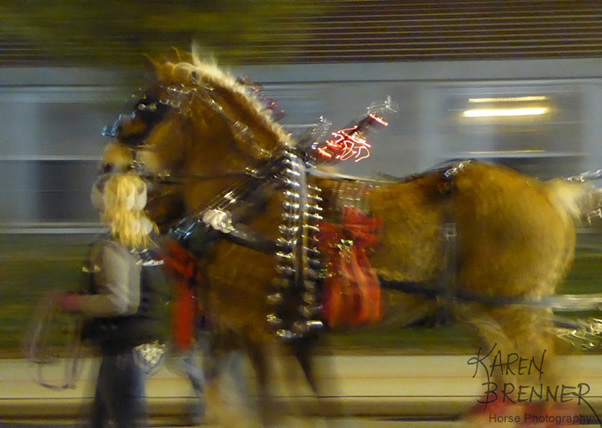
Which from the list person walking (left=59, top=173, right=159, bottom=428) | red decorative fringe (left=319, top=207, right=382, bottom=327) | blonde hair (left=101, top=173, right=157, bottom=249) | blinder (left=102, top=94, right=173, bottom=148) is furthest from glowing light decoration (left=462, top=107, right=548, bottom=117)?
blonde hair (left=101, top=173, right=157, bottom=249)

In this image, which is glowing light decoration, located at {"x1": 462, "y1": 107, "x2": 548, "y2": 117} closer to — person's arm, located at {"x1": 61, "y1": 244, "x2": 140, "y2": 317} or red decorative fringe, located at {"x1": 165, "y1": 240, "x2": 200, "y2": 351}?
red decorative fringe, located at {"x1": 165, "y1": 240, "x2": 200, "y2": 351}

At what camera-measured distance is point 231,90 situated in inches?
181

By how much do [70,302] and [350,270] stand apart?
1.43 metres

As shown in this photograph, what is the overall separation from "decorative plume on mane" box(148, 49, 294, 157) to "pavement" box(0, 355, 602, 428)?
1.34m

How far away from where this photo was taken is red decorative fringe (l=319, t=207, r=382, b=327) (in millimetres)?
4211

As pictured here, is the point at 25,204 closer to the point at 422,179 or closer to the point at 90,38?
the point at 90,38

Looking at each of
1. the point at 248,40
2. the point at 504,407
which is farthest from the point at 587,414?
the point at 248,40

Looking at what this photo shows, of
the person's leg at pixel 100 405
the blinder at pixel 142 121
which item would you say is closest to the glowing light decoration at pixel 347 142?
the blinder at pixel 142 121

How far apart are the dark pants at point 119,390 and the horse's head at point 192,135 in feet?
3.07

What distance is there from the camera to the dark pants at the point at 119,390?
4.08 m

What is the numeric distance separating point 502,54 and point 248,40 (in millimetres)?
4761

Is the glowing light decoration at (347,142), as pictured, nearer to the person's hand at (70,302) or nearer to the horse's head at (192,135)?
the horse's head at (192,135)

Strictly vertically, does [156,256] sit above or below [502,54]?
below

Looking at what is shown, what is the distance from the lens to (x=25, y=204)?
1055cm
